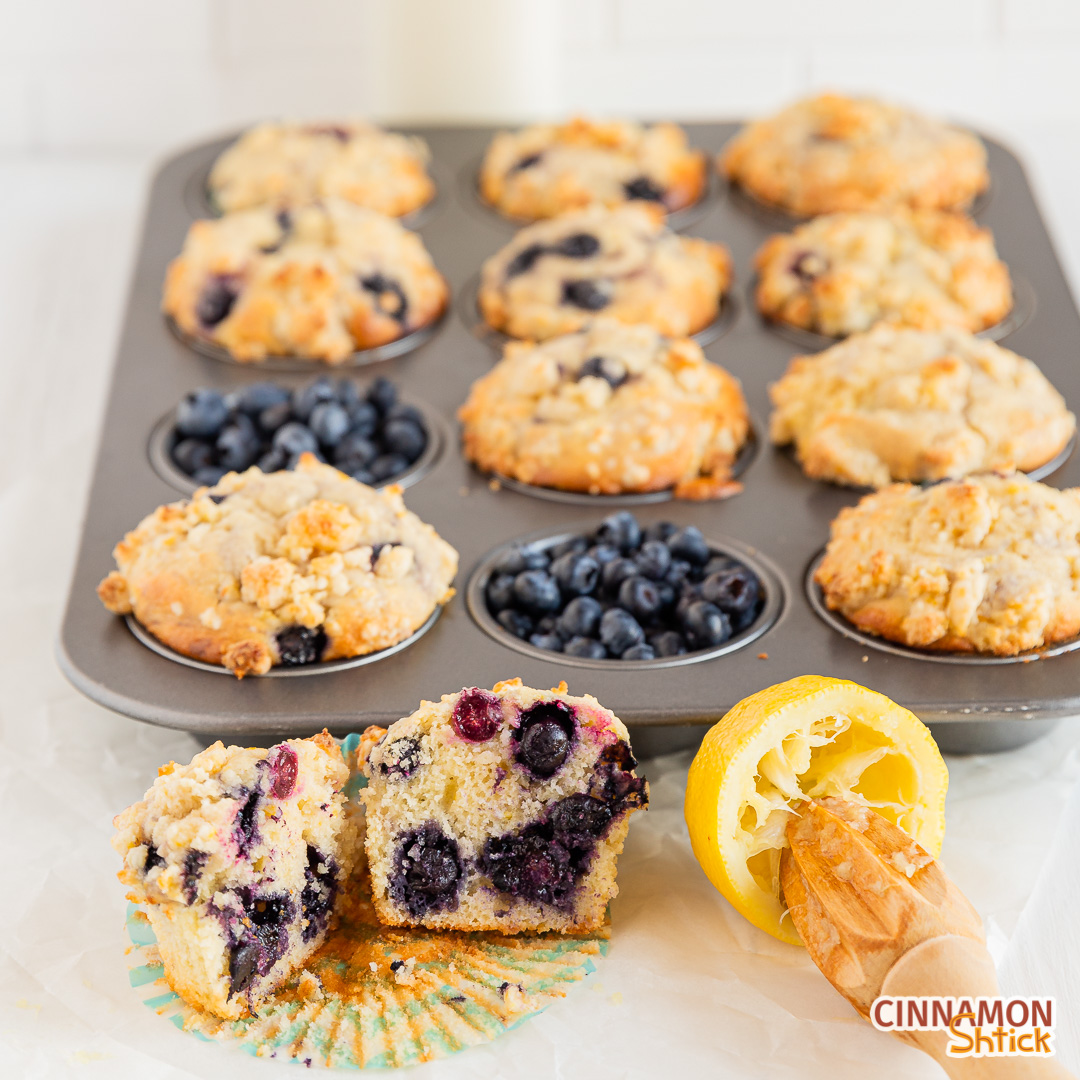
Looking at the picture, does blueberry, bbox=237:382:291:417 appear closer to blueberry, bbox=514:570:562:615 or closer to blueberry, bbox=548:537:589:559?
blueberry, bbox=548:537:589:559

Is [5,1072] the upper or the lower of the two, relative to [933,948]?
lower

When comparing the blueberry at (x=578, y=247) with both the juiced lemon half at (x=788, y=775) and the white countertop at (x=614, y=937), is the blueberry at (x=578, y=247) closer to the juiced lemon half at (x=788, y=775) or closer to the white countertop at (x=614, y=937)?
the white countertop at (x=614, y=937)

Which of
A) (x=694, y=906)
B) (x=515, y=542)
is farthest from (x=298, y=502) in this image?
(x=694, y=906)

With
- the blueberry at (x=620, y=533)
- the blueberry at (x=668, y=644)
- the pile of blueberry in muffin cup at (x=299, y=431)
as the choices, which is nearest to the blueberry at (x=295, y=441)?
the pile of blueberry in muffin cup at (x=299, y=431)

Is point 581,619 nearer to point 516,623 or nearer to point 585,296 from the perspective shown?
point 516,623

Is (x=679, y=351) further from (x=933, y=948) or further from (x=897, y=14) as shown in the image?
(x=897, y=14)

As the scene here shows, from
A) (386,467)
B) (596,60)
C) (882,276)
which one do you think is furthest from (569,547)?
(596,60)
